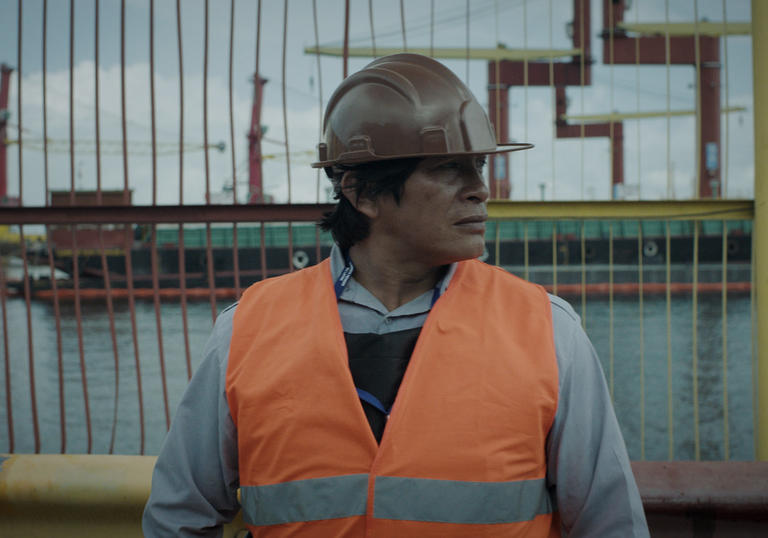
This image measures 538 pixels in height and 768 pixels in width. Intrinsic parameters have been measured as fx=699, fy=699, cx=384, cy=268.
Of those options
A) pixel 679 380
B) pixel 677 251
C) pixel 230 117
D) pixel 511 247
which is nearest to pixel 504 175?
pixel 511 247

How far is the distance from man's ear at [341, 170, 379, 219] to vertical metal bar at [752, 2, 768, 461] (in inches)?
68.9

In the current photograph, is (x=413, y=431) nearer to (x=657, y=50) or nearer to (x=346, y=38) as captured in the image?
(x=346, y=38)

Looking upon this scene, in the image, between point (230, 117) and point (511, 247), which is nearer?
point (230, 117)

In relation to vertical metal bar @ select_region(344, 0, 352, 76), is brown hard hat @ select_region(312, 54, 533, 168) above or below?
below

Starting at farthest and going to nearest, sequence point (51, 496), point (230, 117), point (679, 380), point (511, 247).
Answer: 1. point (511, 247)
2. point (679, 380)
3. point (230, 117)
4. point (51, 496)

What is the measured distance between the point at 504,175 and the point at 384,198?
84.6 ft

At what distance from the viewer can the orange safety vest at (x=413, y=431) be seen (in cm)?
132

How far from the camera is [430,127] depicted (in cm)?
142

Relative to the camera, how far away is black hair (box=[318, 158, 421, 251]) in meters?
1.48

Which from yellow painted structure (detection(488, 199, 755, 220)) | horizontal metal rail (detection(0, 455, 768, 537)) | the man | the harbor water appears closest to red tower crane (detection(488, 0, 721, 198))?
the harbor water

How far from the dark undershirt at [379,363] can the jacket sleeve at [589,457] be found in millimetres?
311

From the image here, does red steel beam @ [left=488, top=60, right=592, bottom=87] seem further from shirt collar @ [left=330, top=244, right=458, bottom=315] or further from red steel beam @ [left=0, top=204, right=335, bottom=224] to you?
shirt collar @ [left=330, top=244, right=458, bottom=315]

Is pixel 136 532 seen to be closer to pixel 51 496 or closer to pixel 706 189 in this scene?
pixel 51 496

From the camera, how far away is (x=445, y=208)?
1.48m
